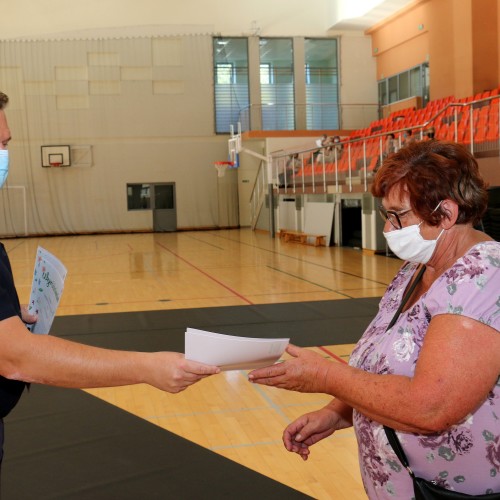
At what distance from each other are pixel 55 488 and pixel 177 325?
4028 millimetres

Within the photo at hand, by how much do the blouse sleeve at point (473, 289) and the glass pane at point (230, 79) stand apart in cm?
2220

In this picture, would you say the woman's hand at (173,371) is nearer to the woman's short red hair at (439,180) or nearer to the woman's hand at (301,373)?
the woman's hand at (301,373)

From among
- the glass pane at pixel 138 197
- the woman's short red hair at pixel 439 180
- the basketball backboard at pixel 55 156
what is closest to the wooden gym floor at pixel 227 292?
the glass pane at pixel 138 197

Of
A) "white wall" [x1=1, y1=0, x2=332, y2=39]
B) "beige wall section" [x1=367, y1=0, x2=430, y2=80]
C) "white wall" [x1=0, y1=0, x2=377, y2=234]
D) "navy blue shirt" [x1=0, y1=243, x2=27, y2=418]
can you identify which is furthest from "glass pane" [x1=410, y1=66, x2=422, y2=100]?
"navy blue shirt" [x1=0, y1=243, x2=27, y2=418]

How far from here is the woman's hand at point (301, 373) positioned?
1734 millimetres

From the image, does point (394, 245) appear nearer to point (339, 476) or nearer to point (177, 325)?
point (339, 476)

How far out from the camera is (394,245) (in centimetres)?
183

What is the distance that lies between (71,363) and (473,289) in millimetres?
929

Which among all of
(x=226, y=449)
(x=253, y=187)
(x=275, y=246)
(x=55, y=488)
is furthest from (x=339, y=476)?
(x=253, y=187)

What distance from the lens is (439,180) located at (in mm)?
1722

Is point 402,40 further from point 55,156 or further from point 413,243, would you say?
point 413,243

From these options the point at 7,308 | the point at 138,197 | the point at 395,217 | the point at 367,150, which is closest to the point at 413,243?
the point at 395,217

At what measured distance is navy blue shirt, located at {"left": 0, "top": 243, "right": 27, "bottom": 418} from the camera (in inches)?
66.6

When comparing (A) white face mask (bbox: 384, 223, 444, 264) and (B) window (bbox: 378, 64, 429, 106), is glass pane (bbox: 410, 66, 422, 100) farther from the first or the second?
(A) white face mask (bbox: 384, 223, 444, 264)
